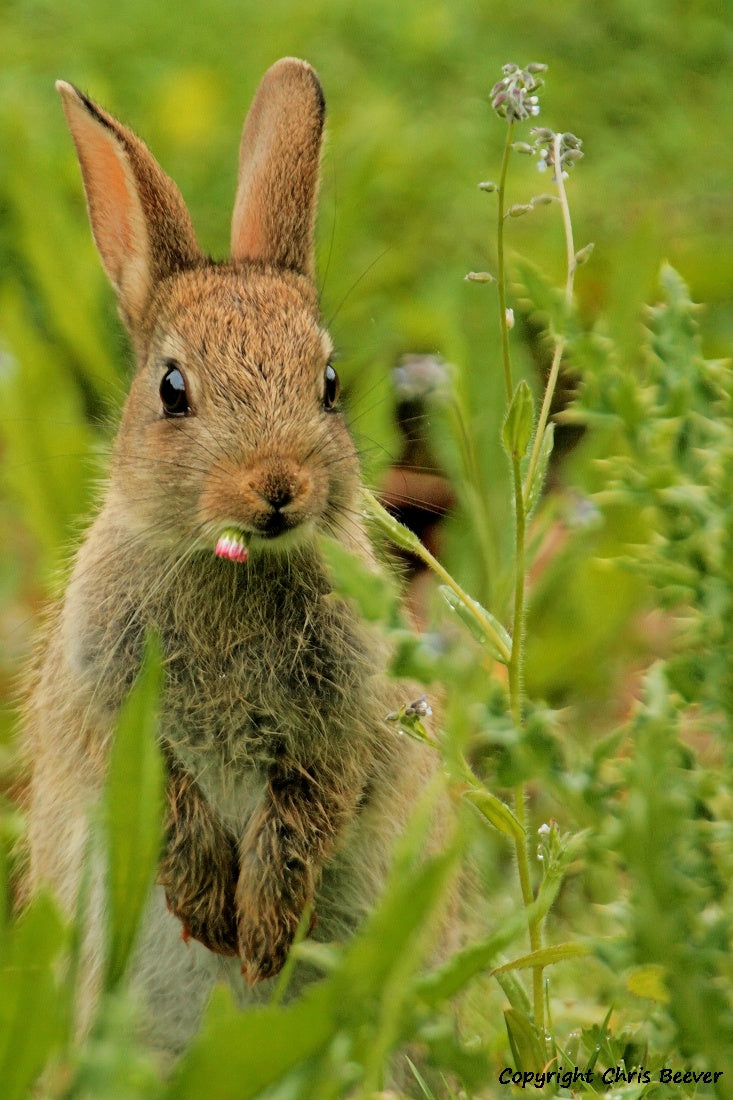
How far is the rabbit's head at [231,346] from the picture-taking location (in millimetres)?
3383

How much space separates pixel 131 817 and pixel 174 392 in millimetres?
1457

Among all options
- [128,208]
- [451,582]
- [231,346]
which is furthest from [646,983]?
[128,208]

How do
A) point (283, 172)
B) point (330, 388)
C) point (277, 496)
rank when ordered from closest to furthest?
point (277, 496) < point (330, 388) < point (283, 172)

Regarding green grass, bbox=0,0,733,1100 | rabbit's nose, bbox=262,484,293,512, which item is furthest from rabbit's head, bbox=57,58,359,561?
green grass, bbox=0,0,733,1100

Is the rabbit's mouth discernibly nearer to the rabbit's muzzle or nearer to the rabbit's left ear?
the rabbit's muzzle

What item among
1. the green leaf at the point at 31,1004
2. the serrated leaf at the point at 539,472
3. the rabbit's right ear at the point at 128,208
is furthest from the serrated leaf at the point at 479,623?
the rabbit's right ear at the point at 128,208

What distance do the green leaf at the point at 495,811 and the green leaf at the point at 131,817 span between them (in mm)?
537

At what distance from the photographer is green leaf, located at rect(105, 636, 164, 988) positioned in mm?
2457

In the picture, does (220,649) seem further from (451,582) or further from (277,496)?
(451,582)

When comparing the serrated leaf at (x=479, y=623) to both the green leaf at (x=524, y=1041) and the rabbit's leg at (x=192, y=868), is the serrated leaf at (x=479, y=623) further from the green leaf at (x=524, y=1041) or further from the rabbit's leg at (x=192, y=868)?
the rabbit's leg at (x=192, y=868)

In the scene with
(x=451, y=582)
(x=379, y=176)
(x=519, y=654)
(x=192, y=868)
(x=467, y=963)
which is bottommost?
(x=192, y=868)

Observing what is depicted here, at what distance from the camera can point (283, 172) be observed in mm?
4086

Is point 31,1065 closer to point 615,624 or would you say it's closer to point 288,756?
point 288,756

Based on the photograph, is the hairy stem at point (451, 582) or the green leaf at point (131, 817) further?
the hairy stem at point (451, 582)
